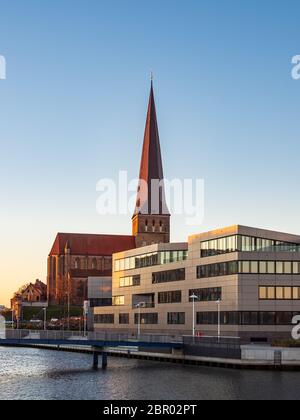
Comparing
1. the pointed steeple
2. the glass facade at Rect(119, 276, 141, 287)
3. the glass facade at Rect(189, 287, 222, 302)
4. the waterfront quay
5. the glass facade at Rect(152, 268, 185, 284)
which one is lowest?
the waterfront quay

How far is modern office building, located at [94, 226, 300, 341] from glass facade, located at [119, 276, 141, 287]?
15.3ft

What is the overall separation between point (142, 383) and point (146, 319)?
2052 inches

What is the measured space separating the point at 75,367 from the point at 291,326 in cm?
2975

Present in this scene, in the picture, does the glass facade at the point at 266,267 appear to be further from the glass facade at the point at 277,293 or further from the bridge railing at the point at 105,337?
the bridge railing at the point at 105,337

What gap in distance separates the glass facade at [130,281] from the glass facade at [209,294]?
1969 cm

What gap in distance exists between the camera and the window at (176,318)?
346 ft

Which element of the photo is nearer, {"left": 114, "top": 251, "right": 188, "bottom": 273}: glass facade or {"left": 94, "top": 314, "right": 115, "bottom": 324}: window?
{"left": 114, "top": 251, "right": 188, "bottom": 273}: glass facade

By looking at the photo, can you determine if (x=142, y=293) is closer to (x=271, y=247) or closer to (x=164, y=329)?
(x=164, y=329)

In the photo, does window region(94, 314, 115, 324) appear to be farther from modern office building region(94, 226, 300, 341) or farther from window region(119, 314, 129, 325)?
modern office building region(94, 226, 300, 341)

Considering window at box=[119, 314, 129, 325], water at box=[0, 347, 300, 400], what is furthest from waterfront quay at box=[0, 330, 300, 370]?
window at box=[119, 314, 129, 325]

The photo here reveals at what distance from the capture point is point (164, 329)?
10988 cm

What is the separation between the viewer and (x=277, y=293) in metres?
94.1

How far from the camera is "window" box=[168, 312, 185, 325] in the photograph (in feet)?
346

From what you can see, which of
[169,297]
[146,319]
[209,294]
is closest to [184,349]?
[209,294]
